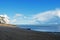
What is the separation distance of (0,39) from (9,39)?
1.36 m

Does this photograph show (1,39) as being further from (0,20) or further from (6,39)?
(0,20)

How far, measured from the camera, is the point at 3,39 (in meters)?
21.5

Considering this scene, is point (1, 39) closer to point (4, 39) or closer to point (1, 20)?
point (4, 39)

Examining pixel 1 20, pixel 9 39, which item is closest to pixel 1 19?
pixel 1 20

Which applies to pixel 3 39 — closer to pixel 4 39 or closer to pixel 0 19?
pixel 4 39

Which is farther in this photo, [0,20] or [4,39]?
[0,20]

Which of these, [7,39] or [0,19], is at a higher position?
[0,19]

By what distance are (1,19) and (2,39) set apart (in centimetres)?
10026

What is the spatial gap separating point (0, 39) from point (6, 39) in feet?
2.94

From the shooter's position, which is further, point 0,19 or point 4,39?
point 0,19

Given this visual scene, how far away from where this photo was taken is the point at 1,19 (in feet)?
394

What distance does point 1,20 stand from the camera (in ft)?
396

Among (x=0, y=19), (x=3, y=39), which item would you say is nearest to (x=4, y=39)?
(x=3, y=39)

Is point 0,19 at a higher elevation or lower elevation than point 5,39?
higher
